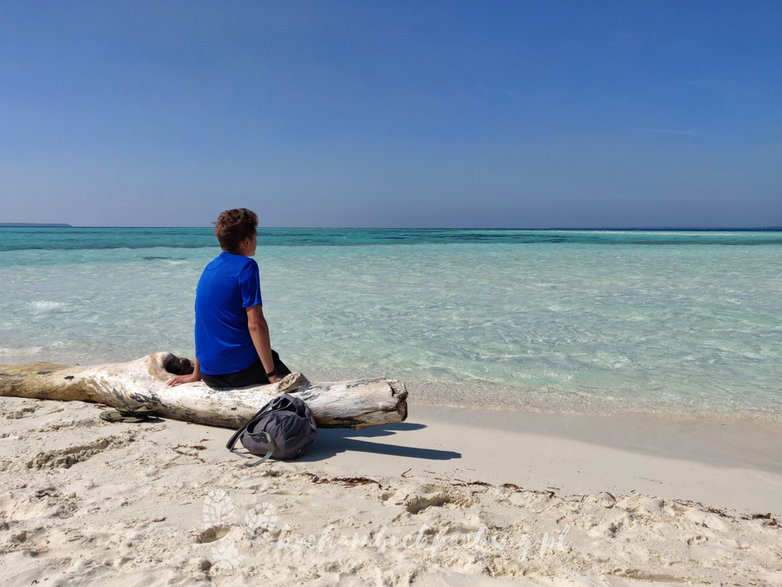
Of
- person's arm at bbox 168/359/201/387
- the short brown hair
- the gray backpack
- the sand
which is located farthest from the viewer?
person's arm at bbox 168/359/201/387

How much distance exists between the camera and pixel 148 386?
4293 mm

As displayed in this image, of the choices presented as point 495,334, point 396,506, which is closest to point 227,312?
point 396,506

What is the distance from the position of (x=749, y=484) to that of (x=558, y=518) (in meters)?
1.42

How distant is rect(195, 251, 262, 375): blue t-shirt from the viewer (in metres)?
3.74

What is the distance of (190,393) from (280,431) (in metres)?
1.08

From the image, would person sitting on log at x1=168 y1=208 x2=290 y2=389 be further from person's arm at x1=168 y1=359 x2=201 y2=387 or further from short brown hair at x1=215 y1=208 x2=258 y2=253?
person's arm at x1=168 y1=359 x2=201 y2=387

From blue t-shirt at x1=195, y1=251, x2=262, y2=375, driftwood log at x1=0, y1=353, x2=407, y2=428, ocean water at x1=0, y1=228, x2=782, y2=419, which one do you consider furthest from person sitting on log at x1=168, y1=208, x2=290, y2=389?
ocean water at x1=0, y1=228, x2=782, y2=419

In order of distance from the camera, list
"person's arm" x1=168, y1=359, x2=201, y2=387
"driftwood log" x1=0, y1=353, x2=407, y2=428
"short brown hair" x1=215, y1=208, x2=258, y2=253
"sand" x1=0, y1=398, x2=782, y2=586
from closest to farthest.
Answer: "sand" x1=0, y1=398, x2=782, y2=586
"driftwood log" x1=0, y1=353, x2=407, y2=428
"short brown hair" x1=215, y1=208, x2=258, y2=253
"person's arm" x1=168, y1=359, x2=201, y2=387

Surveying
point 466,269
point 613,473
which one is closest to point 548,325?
point 613,473

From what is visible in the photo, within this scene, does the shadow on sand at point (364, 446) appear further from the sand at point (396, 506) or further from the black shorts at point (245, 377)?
the black shorts at point (245, 377)

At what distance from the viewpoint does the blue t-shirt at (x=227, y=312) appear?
12.3 feet

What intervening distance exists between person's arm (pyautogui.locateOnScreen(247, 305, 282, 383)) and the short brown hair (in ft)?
1.66

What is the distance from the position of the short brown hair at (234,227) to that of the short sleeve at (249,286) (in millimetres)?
234

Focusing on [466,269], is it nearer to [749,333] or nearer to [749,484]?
[749,333]
